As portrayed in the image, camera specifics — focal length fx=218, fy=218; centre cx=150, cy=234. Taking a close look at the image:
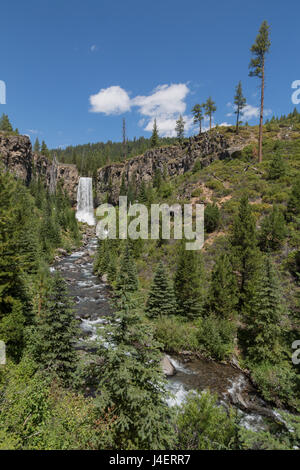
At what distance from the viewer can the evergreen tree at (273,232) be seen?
23.0 meters

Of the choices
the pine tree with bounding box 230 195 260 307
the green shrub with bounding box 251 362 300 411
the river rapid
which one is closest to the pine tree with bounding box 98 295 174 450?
the river rapid

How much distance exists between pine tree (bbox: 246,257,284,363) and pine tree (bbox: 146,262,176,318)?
23.1ft

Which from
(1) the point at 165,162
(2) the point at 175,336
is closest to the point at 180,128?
(1) the point at 165,162

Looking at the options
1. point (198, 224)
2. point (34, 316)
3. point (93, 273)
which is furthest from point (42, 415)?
point (93, 273)

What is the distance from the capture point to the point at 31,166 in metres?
90.6

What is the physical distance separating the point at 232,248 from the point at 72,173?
96450 mm

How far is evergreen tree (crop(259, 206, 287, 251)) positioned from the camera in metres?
23.0

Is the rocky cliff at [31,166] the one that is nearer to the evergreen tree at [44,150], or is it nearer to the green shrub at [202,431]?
the evergreen tree at [44,150]

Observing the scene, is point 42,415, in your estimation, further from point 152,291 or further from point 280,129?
point 280,129

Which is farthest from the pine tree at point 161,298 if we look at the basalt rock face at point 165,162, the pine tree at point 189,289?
the basalt rock face at point 165,162

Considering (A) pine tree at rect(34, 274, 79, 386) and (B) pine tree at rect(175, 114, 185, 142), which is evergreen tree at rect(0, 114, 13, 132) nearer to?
(B) pine tree at rect(175, 114, 185, 142)

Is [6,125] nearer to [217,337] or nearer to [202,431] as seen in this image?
[217,337]

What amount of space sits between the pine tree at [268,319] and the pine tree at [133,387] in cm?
1037

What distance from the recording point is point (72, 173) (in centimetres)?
10075
